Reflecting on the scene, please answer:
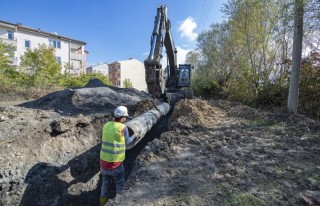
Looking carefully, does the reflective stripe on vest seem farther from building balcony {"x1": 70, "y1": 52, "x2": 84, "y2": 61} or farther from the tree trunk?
building balcony {"x1": 70, "y1": 52, "x2": 84, "y2": 61}

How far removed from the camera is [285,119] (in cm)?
664

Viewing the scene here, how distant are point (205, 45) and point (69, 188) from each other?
2629 centimetres

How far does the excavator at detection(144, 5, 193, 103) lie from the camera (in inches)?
293

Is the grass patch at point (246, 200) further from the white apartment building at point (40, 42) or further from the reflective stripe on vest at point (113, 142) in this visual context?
the white apartment building at point (40, 42)

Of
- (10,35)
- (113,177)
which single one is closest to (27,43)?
(10,35)

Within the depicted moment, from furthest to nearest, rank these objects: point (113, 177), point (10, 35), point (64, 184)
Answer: point (10, 35) → point (64, 184) → point (113, 177)

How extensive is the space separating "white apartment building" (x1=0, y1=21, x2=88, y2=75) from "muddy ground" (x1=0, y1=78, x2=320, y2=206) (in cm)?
2428

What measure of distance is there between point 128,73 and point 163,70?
5108 cm

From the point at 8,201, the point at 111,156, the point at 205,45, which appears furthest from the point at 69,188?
the point at 205,45

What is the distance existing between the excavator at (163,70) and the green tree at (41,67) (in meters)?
10.9

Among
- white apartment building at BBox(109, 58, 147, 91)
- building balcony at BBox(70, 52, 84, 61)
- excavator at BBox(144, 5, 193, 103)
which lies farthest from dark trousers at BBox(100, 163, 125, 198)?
white apartment building at BBox(109, 58, 147, 91)

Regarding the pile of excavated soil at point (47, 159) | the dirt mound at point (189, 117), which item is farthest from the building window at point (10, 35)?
the dirt mound at point (189, 117)

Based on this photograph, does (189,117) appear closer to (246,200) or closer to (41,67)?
(246,200)

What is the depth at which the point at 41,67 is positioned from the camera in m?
18.3
